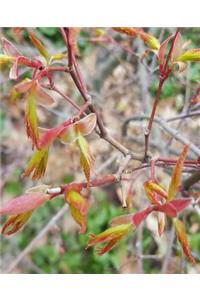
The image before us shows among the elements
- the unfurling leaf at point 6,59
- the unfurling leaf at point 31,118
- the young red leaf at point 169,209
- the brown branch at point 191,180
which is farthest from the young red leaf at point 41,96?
the brown branch at point 191,180

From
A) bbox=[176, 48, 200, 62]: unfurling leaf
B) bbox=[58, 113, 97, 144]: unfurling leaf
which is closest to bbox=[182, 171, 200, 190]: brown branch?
bbox=[176, 48, 200, 62]: unfurling leaf

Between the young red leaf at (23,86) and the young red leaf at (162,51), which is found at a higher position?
the young red leaf at (162,51)

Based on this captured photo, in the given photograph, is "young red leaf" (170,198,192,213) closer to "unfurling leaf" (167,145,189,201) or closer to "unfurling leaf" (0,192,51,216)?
"unfurling leaf" (167,145,189,201)

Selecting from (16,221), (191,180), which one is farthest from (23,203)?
(191,180)

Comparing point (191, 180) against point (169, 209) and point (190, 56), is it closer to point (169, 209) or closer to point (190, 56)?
point (190, 56)

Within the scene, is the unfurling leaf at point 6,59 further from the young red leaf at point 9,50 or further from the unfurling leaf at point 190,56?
the unfurling leaf at point 190,56

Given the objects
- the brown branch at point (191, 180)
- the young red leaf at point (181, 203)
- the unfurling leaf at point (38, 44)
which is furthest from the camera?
the brown branch at point (191, 180)
